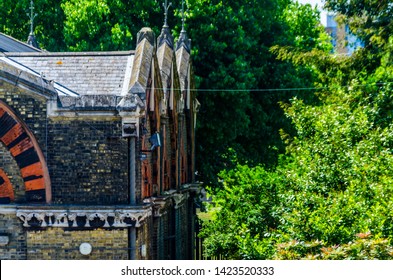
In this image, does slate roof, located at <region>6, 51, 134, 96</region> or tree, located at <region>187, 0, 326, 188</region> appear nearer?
slate roof, located at <region>6, 51, 134, 96</region>

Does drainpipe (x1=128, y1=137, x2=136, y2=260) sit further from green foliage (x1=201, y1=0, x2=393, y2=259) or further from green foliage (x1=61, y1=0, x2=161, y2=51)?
green foliage (x1=61, y1=0, x2=161, y2=51)

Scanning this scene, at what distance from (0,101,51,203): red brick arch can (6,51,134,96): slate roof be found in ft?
8.50

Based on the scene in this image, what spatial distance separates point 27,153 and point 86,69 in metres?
4.75

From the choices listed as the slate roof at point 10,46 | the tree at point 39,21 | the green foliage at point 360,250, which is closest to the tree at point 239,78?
the slate roof at point 10,46

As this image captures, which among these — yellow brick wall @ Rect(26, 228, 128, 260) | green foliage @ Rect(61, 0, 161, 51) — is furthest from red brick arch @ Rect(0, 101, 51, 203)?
green foliage @ Rect(61, 0, 161, 51)

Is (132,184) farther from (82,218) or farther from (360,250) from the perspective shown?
(360,250)

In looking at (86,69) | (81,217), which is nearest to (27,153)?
(81,217)

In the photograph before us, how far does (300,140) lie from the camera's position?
1427 inches

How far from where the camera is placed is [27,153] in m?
30.8

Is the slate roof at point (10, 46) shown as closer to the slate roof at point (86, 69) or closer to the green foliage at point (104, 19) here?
the slate roof at point (86, 69)

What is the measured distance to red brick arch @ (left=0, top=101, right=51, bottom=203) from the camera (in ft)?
101

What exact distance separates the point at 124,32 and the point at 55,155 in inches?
807

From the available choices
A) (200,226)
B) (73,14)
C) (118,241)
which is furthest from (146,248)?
(73,14)

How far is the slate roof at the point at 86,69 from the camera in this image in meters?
33.5
